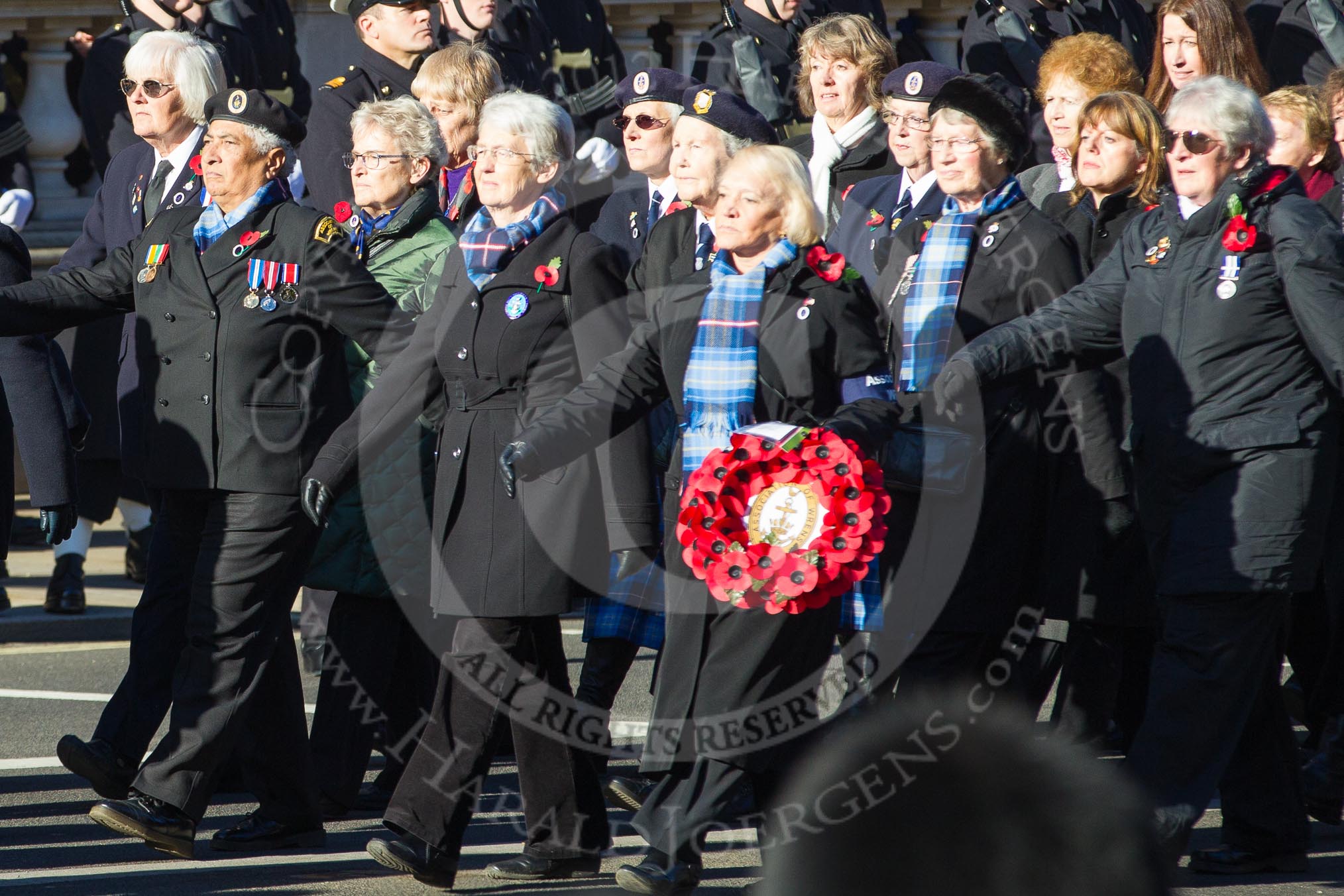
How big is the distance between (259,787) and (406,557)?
0.92 metres

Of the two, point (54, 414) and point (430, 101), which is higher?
point (430, 101)

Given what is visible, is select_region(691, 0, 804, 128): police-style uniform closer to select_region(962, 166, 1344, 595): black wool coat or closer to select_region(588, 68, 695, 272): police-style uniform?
select_region(588, 68, 695, 272): police-style uniform

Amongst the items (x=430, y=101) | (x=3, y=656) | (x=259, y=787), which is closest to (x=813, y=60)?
(x=430, y=101)

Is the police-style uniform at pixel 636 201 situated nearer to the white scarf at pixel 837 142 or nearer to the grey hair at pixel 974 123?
the white scarf at pixel 837 142

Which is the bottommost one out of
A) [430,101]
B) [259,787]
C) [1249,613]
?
[259,787]

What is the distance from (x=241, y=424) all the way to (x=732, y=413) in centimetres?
143

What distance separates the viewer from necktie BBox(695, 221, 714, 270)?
6242mm

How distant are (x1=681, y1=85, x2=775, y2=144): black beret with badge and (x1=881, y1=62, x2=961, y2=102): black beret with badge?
0.77m

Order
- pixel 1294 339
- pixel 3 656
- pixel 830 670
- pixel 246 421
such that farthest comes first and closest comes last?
1. pixel 3 656
2. pixel 830 670
3. pixel 246 421
4. pixel 1294 339

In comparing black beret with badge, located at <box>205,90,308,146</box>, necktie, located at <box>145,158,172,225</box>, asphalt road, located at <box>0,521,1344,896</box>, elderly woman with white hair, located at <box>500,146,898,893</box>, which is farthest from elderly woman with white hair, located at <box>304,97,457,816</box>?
elderly woman with white hair, located at <box>500,146,898,893</box>

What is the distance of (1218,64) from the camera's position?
754cm

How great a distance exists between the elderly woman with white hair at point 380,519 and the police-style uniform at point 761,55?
3.34 m

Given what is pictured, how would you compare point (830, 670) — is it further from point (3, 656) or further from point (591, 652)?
point (3, 656)

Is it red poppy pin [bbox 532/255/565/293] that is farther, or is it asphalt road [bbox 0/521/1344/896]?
red poppy pin [bbox 532/255/565/293]
